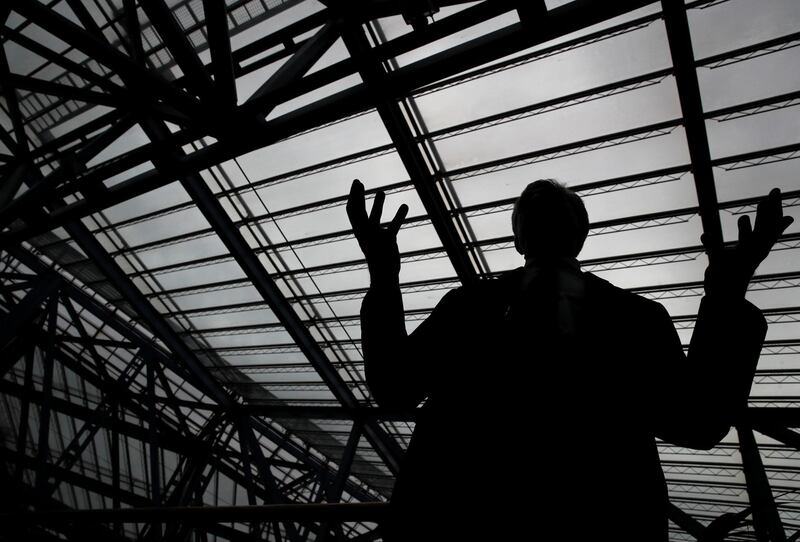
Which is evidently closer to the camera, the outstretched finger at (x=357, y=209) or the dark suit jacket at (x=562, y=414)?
the dark suit jacket at (x=562, y=414)

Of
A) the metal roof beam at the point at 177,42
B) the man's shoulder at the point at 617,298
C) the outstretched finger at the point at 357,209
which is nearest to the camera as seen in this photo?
the man's shoulder at the point at 617,298

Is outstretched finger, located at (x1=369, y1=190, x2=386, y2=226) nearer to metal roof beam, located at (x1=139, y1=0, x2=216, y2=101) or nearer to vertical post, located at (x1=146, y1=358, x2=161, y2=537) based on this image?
metal roof beam, located at (x1=139, y1=0, x2=216, y2=101)

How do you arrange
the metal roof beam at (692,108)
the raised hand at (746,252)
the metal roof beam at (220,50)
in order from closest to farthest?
the raised hand at (746,252), the metal roof beam at (220,50), the metal roof beam at (692,108)

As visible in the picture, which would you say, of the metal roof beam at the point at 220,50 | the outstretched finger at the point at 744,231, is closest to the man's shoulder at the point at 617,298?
the outstretched finger at the point at 744,231

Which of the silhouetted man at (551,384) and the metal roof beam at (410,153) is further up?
the metal roof beam at (410,153)

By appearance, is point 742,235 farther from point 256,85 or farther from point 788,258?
point 788,258

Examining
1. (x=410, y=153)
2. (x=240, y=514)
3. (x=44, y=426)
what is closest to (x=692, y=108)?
(x=410, y=153)

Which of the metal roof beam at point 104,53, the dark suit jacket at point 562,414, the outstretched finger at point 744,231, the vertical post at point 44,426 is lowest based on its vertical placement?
the dark suit jacket at point 562,414

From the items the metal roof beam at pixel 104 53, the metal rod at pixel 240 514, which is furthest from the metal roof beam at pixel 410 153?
the metal rod at pixel 240 514

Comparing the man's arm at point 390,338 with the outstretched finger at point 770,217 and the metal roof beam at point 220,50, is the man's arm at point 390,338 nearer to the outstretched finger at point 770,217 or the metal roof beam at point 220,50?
the outstretched finger at point 770,217

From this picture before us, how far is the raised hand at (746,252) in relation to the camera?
4.93 ft

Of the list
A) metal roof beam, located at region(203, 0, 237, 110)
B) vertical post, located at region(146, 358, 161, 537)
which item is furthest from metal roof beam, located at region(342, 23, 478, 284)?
vertical post, located at region(146, 358, 161, 537)

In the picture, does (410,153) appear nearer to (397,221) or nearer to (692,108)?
(692,108)

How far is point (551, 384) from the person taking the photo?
127 centimetres
